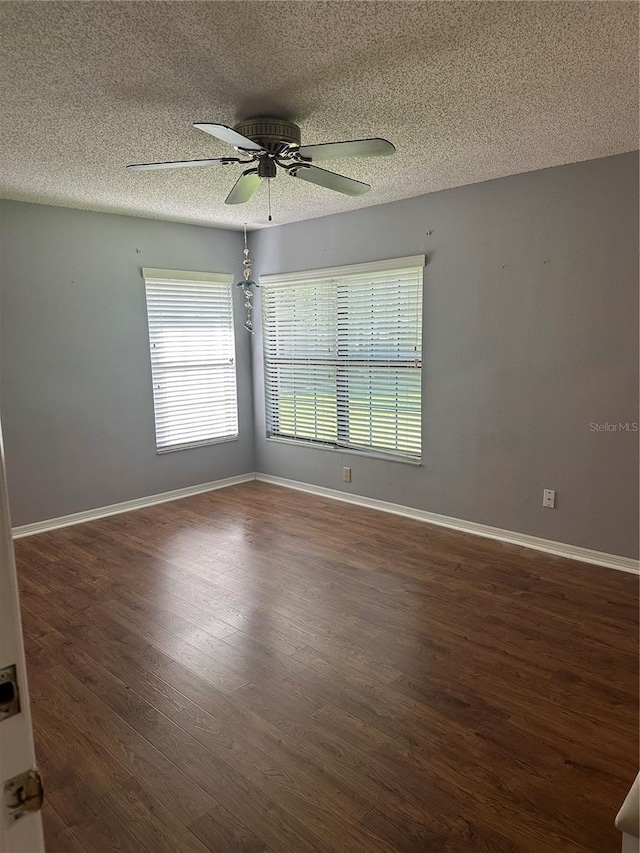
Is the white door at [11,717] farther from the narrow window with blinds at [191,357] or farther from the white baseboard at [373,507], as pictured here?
the narrow window with blinds at [191,357]

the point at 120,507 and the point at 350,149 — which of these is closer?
the point at 350,149

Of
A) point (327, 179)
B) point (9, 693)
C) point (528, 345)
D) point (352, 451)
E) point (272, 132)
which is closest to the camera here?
point (9, 693)

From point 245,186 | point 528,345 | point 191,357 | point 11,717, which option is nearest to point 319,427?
point 191,357

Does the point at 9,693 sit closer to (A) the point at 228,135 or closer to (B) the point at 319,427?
(A) the point at 228,135

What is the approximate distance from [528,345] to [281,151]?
6.74 ft

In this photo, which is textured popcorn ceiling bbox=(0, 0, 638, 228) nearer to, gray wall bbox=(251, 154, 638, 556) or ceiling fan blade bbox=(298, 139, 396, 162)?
ceiling fan blade bbox=(298, 139, 396, 162)

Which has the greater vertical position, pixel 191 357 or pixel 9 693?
pixel 191 357

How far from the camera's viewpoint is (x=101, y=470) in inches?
181

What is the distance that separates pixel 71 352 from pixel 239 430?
1.84m

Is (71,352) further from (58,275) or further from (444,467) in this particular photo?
(444,467)

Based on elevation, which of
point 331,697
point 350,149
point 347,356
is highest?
point 350,149

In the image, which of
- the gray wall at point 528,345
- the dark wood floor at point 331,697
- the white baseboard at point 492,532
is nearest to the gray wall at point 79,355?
the dark wood floor at point 331,697

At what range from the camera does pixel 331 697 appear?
7.47 ft

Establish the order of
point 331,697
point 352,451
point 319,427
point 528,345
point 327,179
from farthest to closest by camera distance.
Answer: point 319,427
point 352,451
point 528,345
point 327,179
point 331,697
